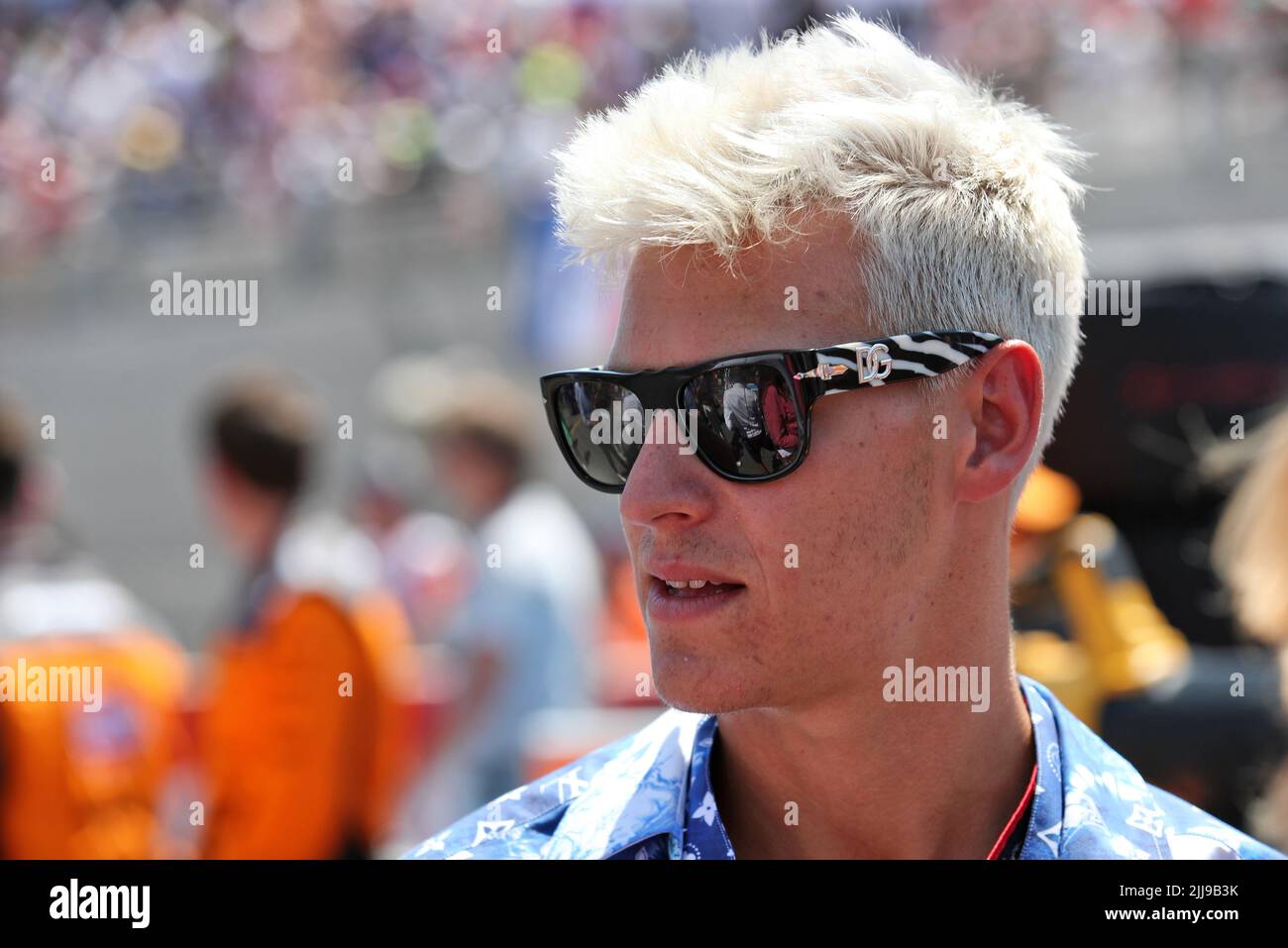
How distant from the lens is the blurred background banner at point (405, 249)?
18.2ft

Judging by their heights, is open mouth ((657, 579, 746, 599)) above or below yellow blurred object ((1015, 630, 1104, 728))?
above

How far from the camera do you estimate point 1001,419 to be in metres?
1.81

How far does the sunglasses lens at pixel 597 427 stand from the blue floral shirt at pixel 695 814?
1.11ft

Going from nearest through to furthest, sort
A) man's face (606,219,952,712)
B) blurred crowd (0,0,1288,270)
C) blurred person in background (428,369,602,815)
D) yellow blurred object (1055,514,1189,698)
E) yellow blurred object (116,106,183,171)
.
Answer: man's face (606,219,952,712) < yellow blurred object (1055,514,1189,698) < blurred person in background (428,369,602,815) < blurred crowd (0,0,1288,270) < yellow blurred object (116,106,183,171)

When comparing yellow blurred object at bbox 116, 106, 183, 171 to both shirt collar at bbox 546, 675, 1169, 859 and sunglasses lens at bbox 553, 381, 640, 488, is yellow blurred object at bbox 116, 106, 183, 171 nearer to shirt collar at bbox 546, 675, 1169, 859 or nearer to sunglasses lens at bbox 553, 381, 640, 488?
sunglasses lens at bbox 553, 381, 640, 488

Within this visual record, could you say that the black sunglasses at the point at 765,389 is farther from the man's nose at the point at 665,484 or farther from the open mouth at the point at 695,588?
the open mouth at the point at 695,588

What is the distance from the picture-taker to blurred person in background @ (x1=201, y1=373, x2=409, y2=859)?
3924 millimetres

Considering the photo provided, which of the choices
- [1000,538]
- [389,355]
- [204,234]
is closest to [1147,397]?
[1000,538]

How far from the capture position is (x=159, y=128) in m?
15.2

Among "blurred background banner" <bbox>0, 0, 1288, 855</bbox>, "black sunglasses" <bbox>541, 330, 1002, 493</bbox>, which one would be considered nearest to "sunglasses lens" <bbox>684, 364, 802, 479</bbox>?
"black sunglasses" <bbox>541, 330, 1002, 493</bbox>

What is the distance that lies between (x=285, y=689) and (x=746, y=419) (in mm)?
2618

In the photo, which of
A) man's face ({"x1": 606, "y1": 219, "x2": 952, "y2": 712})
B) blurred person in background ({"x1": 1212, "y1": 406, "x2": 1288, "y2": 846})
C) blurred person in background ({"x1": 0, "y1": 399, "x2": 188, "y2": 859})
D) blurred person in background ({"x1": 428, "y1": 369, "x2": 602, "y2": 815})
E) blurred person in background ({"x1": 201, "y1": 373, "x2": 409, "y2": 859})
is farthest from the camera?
blurred person in background ({"x1": 428, "y1": 369, "x2": 602, "y2": 815})

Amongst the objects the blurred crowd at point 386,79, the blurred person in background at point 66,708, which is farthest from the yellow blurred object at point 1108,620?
the blurred crowd at point 386,79

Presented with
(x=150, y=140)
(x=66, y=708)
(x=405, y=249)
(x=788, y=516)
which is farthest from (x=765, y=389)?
(x=150, y=140)
